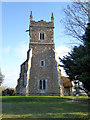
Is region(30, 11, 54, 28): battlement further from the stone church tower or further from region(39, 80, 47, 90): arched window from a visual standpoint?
region(39, 80, 47, 90): arched window

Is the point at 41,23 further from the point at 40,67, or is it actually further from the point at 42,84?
the point at 42,84

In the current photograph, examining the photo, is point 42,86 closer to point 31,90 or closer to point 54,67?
point 31,90

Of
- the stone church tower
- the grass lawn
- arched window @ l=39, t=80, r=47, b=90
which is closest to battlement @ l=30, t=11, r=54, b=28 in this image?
the stone church tower

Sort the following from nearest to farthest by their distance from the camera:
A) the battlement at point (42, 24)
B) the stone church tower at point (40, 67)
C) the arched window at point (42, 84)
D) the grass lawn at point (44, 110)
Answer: the grass lawn at point (44, 110) < the stone church tower at point (40, 67) < the arched window at point (42, 84) < the battlement at point (42, 24)

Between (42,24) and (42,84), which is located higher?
(42,24)

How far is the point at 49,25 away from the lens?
30.5 m

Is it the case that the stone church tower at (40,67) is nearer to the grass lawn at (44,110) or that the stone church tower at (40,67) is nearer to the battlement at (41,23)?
the battlement at (41,23)

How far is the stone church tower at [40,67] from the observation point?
86.4 ft

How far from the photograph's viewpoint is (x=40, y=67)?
90.2 ft

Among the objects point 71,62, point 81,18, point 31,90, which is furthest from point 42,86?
point 81,18

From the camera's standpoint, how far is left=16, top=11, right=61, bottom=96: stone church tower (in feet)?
86.4

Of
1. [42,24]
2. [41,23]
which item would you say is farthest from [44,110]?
[41,23]

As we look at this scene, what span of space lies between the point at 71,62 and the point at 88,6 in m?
5.24

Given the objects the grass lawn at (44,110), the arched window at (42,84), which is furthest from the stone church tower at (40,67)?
the grass lawn at (44,110)
